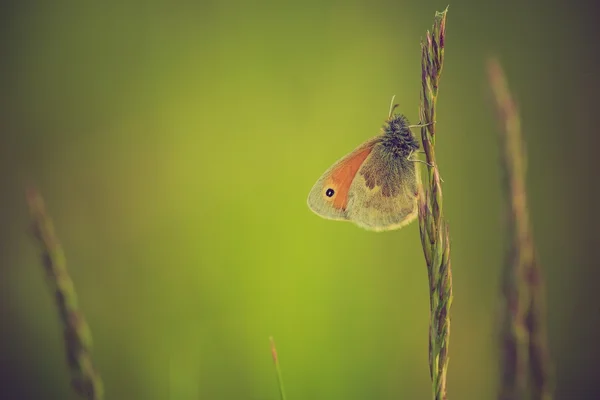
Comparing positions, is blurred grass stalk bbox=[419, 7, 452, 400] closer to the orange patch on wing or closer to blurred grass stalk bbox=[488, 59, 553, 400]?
blurred grass stalk bbox=[488, 59, 553, 400]

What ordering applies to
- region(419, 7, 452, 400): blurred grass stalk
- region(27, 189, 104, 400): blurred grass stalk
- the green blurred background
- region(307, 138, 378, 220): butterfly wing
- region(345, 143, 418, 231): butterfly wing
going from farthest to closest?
1. the green blurred background
2. region(307, 138, 378, 220): butterfly wing
3. region(345, 143, 418, 231): butterfly wing
4. region(27, 189, 104, 400): blurred grass stalk
5. region(419, 7, 452, 400): blurred grass stalk

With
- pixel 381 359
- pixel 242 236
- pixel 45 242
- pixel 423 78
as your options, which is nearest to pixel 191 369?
pixel 45 242

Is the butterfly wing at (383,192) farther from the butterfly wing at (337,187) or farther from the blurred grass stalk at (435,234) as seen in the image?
the blurred grass stalk at (435,234)

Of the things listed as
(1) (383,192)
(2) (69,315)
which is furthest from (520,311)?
(2) (69,315)

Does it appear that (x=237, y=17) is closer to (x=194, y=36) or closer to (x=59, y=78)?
(x=194, y=36)

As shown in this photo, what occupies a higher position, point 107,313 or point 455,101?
A: point 455,101

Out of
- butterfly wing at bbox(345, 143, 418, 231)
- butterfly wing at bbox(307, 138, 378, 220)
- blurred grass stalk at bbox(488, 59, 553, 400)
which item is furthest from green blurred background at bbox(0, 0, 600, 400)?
blurred grass stalk at bbox(488, 59, 553, 400)

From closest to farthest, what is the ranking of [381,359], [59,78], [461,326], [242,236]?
[381,359], [461,326], [242,236], [59,78]
